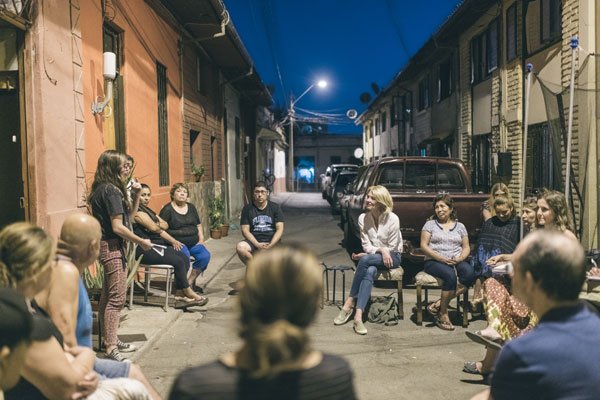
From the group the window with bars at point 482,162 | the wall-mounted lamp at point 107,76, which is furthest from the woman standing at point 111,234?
the window with bars at point 482,162

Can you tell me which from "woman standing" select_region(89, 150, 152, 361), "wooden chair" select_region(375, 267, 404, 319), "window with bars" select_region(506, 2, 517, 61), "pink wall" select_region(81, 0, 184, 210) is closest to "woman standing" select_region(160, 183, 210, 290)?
"pink wall" select_region(81, 0, 184, 210)

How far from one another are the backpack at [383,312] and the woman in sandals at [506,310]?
1684 mm

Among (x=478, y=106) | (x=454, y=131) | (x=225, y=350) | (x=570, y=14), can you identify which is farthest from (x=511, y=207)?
(x=454, y=131)

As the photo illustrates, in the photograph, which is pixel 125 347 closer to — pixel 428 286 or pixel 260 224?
pixel 260 224

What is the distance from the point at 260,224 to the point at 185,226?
104 centimetres

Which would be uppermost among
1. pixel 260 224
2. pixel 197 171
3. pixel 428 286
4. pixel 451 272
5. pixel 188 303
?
pixel 197 171

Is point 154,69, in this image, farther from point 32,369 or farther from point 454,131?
point 454,131

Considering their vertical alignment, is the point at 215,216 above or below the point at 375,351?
above

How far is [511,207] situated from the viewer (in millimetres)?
7008

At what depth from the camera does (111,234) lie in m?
5.67

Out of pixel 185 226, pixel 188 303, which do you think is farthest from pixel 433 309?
pixel 185 226

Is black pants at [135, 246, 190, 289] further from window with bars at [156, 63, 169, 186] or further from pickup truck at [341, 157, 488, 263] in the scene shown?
window with bars at [156, 63, 169, 186]

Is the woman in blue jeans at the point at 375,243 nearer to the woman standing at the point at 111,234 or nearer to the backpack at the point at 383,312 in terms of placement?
the backpack at the point at 383,312

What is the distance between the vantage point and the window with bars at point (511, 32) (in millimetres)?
13696
